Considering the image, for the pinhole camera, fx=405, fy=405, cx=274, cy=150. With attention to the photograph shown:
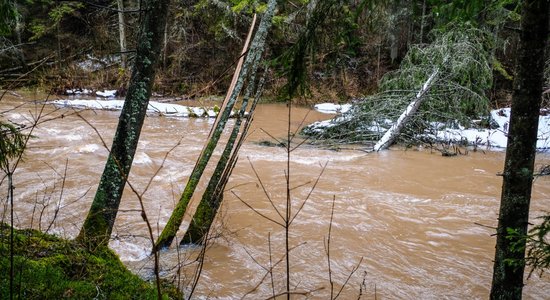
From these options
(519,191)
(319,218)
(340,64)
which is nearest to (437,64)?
(319,218)

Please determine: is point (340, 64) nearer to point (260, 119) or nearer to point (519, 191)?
point (260, 119)

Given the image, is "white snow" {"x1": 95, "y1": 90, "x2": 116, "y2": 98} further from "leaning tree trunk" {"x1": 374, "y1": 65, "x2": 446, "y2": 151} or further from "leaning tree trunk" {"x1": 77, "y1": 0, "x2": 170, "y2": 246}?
"leaning tree trunk" {"x1": 77, "y1": 0, "x2": 170, "y2": 246}

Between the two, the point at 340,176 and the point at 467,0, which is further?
the point at 340,176

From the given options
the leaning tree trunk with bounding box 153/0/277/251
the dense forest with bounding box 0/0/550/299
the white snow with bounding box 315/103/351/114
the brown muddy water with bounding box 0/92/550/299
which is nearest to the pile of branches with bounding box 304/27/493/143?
the dense forest with bounding box 0/0/550/299

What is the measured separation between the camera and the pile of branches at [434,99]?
36.2ft

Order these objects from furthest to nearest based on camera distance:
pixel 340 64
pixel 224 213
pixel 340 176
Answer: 1. pixel 340 64
2. pixel 340 176
3. pixel 224 213

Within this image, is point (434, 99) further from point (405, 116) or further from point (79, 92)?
point (79, 92)

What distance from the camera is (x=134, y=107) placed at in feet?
11.7

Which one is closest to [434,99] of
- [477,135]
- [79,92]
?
[477,135]

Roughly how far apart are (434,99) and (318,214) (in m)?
6.71

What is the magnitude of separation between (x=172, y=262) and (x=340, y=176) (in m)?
4.52

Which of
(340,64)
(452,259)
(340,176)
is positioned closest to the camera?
(452,259)

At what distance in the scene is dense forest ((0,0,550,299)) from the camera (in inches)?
103

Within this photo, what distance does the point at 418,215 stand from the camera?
626 centimetres
